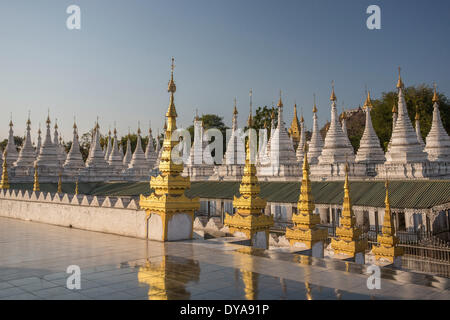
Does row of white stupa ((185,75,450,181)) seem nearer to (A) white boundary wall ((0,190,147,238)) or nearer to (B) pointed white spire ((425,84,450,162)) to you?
(B) pointed white spire ((425,84,450,162))

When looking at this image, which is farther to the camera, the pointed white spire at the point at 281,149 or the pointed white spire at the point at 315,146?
the pointed white spire at the point at 315,146

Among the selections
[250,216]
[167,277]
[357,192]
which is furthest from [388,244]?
[167,277]

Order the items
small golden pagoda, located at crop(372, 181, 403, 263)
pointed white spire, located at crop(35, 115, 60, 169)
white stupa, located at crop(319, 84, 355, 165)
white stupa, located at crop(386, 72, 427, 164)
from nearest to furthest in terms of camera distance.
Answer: small golden pagoda, located at crop(372, 181, 403, 263) < white stupa, located at crop(386, 72, 427, 164) < white stupa, located at crop(319, 84, 355, 165) < pointed white spire, located at crop(35, 115, 60, 169)

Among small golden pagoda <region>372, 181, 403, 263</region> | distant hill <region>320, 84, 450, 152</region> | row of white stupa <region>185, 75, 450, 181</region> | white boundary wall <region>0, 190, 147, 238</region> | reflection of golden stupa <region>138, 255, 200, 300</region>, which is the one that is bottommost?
small golden pagoda <region>372, 181, 403, 263</region>

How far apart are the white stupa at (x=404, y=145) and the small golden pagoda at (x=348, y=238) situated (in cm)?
1544

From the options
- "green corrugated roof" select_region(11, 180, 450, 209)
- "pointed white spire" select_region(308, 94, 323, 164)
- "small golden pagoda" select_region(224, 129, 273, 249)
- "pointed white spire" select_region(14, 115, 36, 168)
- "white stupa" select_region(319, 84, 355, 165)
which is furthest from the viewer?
"pointed white spire" select_region(14, 115, 36, 168)

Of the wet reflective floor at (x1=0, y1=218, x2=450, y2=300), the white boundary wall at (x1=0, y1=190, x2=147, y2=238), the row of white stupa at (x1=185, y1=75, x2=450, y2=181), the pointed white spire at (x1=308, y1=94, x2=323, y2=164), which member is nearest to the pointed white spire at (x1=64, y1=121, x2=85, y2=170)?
the row of white stupa at (x1=185, y1=75, x2=450, y2=181)

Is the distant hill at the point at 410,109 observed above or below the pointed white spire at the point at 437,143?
above

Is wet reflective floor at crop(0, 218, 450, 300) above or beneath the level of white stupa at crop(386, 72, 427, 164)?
beneath

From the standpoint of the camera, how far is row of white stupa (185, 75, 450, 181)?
2772cm

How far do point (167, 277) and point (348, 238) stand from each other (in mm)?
8897

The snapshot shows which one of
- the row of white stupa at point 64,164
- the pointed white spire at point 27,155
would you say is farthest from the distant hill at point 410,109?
the pointed white spire at point 27,155

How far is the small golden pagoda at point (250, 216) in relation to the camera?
12.7 m

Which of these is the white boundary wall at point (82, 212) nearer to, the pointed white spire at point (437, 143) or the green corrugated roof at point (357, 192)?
the green corrugated roof at point (357, 192)
